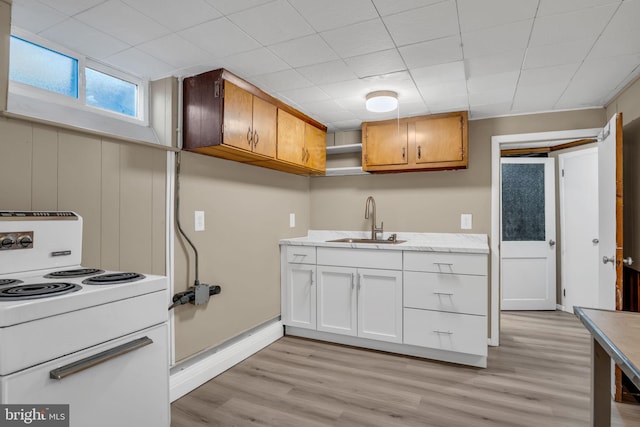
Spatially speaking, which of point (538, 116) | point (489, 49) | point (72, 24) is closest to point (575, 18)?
point (489, 49)

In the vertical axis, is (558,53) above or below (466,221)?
above

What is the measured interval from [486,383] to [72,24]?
132 inches

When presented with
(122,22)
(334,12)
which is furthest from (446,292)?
(122,22)

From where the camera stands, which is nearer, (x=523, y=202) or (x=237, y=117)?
(x=237, y=117)

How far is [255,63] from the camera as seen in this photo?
7.22 ft

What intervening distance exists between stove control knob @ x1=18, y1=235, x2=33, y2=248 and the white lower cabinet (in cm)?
217

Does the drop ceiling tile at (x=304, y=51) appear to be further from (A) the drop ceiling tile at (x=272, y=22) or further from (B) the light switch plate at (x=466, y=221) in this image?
(B) the light switch plate at (x=466, y=221)

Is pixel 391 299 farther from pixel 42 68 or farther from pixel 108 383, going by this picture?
pixel 42 68

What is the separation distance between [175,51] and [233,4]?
633 millimetres

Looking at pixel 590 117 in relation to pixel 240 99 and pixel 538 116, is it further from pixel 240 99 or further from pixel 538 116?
pixel 240 99

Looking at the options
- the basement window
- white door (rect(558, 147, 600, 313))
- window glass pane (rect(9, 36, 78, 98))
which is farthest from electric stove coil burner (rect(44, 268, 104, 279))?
white door (rect(558, 147, 600, 313))

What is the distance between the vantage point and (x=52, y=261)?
155cm

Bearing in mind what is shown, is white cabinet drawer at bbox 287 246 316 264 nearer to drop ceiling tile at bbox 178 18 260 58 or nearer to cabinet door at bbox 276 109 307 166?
cabinet door at bbox 276 109 307 166

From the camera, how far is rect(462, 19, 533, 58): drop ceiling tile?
1.76 m
